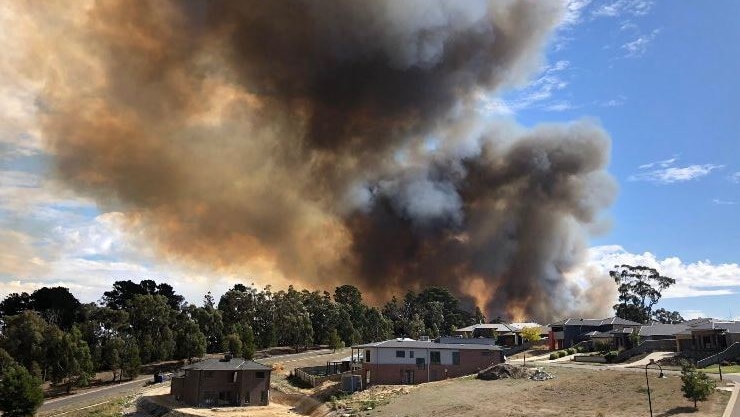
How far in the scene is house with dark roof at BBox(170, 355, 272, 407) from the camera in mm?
62594

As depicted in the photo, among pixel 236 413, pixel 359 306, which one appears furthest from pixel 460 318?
pixel 236 413

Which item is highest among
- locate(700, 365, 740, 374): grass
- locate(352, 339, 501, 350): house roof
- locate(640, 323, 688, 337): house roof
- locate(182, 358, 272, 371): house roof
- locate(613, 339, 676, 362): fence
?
locate(640, 323, 688, 337): house roof

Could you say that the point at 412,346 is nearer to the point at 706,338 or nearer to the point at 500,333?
the point at 706,338

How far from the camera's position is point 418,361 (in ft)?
223

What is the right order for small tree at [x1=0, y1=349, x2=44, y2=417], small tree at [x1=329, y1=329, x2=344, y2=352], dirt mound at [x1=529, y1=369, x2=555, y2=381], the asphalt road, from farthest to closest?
small tree at [x1=329, y1=329, x2=344, y2=352], the asphalt road, small tree at [x1=0, y1=349, x2=44, y2=417], dirt mound at [x1=529, y1=369, x2=555, y2=381]

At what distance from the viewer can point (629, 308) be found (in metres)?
134

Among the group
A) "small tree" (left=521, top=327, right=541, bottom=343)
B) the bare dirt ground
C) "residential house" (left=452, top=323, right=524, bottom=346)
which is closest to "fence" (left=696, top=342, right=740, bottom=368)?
the bare dirt ground

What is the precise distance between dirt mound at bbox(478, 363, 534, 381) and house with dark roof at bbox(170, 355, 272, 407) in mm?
23263

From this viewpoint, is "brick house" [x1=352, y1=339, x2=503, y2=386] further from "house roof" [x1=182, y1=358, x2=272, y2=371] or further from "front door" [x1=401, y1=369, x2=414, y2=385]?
"house roof" [x1=182, y1=358, x2=272, y2=371]

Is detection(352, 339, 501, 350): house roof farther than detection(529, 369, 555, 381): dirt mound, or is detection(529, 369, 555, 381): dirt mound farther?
detection(352, 339, 501, 350): house roof

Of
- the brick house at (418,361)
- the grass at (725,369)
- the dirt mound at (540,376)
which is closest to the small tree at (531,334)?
the brick house at (418,361)

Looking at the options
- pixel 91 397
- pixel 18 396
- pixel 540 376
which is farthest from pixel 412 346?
pixel 18 396

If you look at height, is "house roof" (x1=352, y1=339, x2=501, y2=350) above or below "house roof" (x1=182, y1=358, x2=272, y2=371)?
above

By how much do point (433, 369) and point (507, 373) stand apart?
1020cm
